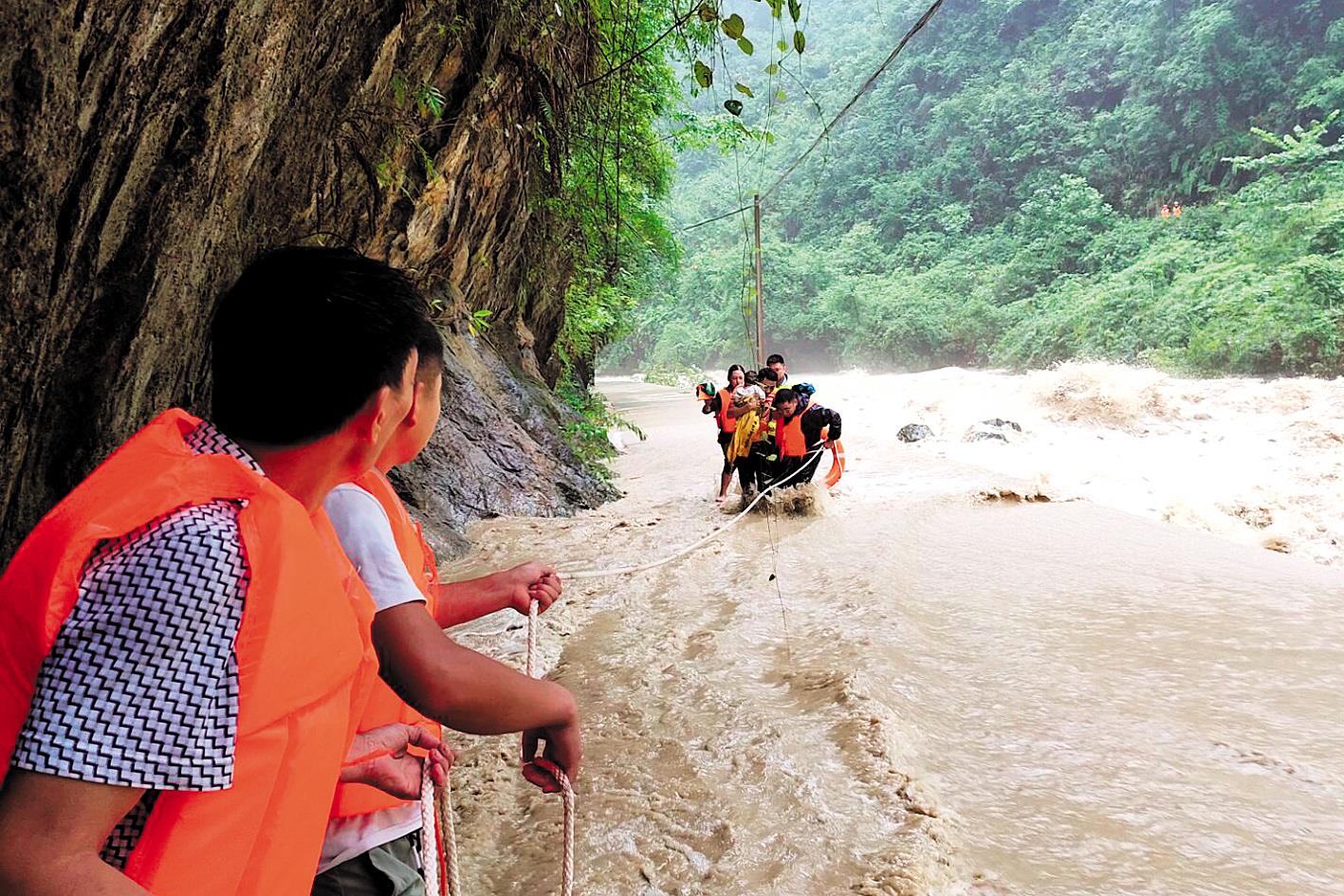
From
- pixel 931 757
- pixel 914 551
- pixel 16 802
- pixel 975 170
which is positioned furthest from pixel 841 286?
pixel 16 802

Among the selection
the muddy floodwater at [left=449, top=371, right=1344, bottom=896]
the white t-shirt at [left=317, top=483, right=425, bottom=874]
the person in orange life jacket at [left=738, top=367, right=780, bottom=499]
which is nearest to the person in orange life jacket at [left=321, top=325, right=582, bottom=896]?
the white t-shirt at [left=317, top=483, right=425, bottom=874]

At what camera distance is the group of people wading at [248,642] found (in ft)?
2.50

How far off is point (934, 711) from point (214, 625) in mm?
3613

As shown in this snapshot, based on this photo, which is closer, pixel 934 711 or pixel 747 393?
pixel 934 711

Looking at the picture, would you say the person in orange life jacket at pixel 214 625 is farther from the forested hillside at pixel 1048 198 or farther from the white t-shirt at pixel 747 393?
the forested hillside at pixel 1048 198

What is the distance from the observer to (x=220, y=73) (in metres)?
2.65

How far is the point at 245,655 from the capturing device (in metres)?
0.86

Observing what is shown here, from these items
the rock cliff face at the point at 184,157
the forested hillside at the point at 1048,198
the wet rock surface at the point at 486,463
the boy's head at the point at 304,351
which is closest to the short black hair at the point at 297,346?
the boy's head at the point at 304,351

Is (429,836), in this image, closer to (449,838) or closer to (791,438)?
(449,838)

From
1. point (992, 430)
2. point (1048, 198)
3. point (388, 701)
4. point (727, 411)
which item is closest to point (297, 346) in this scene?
point (388, 701)

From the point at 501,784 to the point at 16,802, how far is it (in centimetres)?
258

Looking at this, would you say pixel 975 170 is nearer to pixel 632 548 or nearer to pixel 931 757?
pixel 632 548

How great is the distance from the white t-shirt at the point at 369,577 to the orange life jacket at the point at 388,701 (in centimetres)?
2

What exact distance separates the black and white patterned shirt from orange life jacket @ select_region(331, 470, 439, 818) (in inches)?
19.0
